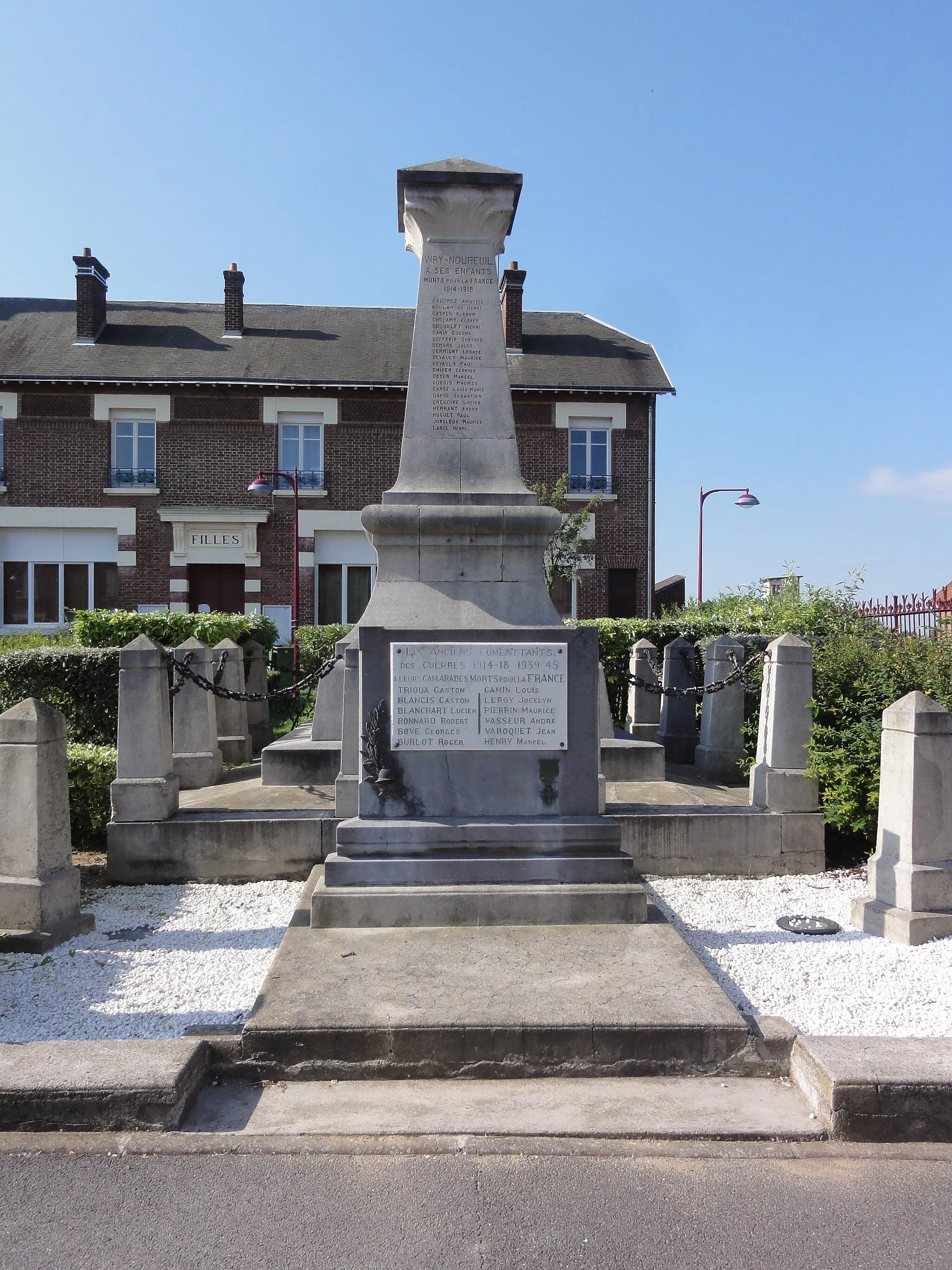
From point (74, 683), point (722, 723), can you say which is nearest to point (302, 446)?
point (74, 683)

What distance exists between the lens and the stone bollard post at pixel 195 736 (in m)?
8.23

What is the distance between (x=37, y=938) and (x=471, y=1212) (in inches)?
125

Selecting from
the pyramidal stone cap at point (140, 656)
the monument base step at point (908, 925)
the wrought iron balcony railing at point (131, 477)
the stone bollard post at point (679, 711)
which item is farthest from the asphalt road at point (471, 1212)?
the wrought iron balcony railing at point (131, 477)

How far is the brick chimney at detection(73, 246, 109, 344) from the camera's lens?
22.8 meters

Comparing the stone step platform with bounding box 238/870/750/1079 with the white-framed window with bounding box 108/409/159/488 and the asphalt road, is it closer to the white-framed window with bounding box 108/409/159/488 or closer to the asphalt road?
the asphalt road

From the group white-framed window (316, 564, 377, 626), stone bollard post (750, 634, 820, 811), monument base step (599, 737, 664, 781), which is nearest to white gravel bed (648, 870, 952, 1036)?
stone bollard post (750, 634, 820, 811)

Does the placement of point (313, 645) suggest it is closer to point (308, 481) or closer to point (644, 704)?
point (308, 481)

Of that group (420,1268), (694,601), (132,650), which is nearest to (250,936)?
(132,650)

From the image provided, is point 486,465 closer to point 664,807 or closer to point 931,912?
point 664,807

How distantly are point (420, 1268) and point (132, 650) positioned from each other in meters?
4.88

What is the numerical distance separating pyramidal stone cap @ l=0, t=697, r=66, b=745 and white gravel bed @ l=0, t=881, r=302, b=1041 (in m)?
1.15

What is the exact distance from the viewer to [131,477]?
22234 mm

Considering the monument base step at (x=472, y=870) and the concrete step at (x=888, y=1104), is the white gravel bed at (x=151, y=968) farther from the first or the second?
the concrete step at (x=888, y=1104)

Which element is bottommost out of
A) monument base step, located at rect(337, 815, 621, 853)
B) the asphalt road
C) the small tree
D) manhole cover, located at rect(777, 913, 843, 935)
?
manhole cover, located at rect(777, 913, 843, 935)
